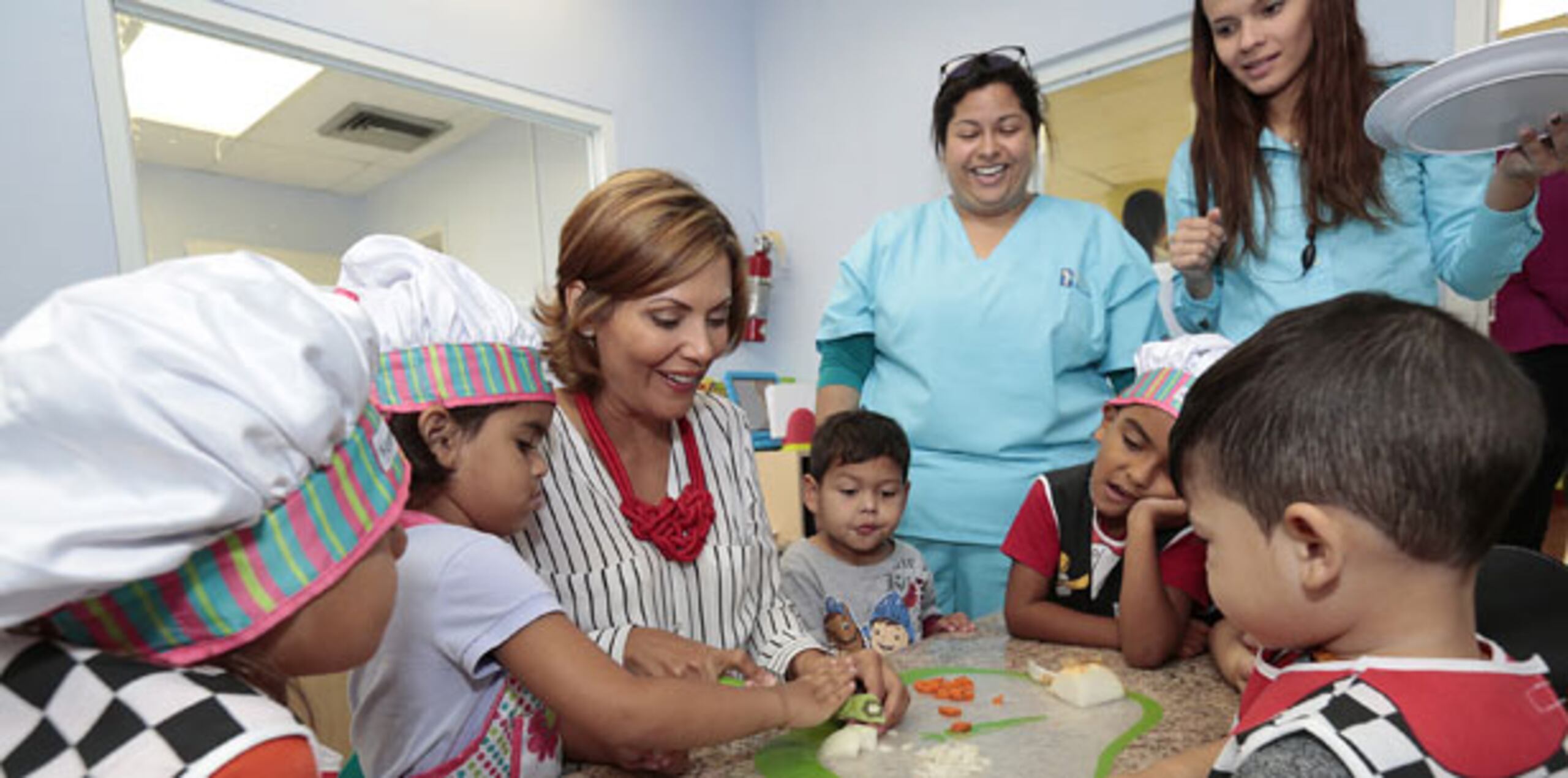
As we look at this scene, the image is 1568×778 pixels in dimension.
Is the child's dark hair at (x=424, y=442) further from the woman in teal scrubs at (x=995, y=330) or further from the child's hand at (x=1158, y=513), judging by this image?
the woman in teal scrubs at (x=995, y=330)

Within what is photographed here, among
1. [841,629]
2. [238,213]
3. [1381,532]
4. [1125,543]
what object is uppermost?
[238,213]

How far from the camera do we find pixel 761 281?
11.6 feet

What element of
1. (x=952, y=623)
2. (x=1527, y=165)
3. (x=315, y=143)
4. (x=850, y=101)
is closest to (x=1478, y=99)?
(x=1527, y=165)

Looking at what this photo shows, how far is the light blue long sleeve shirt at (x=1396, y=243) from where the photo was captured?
122 cm

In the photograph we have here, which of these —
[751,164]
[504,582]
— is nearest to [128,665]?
[504,582]

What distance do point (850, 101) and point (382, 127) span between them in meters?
1.91

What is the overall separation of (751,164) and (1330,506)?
136 inches

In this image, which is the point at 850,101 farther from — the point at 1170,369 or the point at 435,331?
the point at 435,331

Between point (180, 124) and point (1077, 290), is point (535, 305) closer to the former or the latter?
point (1077, 290)

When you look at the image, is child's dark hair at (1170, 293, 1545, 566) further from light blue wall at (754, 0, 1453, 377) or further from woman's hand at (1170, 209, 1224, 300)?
light blue wall at (754, 0, 1453, 377)

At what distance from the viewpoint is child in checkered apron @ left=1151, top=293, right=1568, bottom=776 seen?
1.73ft

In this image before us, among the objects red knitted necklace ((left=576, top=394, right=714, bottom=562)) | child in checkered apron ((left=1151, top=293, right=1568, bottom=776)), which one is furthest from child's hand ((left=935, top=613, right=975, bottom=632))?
child in checkered apron ((left=1151, top=293, right=1568, bottom=776))

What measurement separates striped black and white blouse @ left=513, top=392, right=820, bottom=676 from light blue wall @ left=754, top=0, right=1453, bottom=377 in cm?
218

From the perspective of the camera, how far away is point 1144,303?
1731mm
